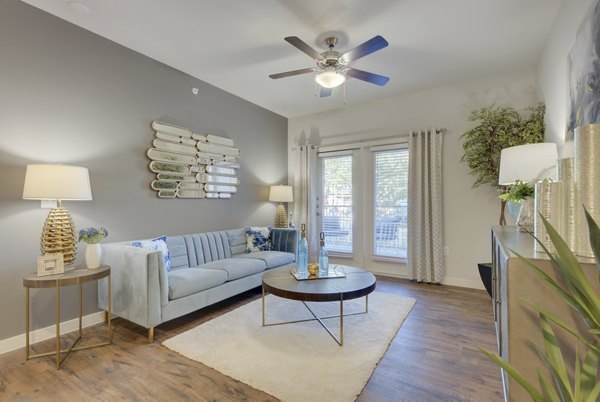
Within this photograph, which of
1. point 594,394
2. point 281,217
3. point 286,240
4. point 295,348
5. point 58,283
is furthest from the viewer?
point 281,217

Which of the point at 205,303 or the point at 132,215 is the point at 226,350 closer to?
the point at 205,303

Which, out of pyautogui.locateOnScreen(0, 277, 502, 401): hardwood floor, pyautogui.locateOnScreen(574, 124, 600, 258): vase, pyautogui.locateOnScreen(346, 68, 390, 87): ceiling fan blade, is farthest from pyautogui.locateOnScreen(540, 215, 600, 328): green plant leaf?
pyautogui.locateOnScreen(346, 68, 390, 87): ceiling fan blade

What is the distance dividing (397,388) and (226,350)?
1289 millimetres

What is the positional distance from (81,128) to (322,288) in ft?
9.06

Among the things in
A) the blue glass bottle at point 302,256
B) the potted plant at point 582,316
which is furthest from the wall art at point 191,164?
the potted plant at point 582,316

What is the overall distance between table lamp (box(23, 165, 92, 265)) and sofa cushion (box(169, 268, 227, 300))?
0.85 m

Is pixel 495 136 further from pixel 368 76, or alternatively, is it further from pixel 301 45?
pixel 301 45

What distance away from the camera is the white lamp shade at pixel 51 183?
7.26 ft

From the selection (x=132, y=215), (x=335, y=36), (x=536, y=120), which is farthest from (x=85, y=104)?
(x=536, y=120)

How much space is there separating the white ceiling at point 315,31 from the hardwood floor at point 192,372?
287 cm

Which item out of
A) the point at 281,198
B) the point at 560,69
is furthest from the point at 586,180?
the point at 281,198

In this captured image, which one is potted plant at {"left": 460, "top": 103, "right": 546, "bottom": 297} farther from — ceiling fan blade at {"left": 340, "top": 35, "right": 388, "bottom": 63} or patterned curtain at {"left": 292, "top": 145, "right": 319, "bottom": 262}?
patterned curtain at {"left": 292, "top": 145, "right": 319, "bottom": 262}

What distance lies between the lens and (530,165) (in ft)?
6.97

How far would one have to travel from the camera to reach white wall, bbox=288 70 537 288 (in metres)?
3.83
